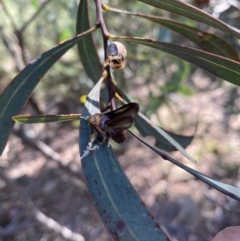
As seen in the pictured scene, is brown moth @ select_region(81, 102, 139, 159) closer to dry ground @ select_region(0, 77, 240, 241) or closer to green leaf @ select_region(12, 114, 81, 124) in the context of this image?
green leaf @ select_region(12, 114, 81, 124)

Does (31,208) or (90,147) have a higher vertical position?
(90,147)

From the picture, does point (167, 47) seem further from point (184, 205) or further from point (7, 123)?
point (184, 205)

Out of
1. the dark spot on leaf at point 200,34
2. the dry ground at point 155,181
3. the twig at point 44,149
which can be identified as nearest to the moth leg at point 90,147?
the dark spot on leaf at point 200,34

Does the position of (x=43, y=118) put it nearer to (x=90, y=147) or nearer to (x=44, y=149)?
(x=90, y=147)

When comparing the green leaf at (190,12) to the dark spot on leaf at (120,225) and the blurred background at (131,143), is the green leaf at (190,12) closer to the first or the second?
the dark spot on leaf at (120,225)

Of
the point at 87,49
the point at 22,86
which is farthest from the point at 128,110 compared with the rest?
the point at 87,49

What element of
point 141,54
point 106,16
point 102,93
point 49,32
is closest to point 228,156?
point 141,54
